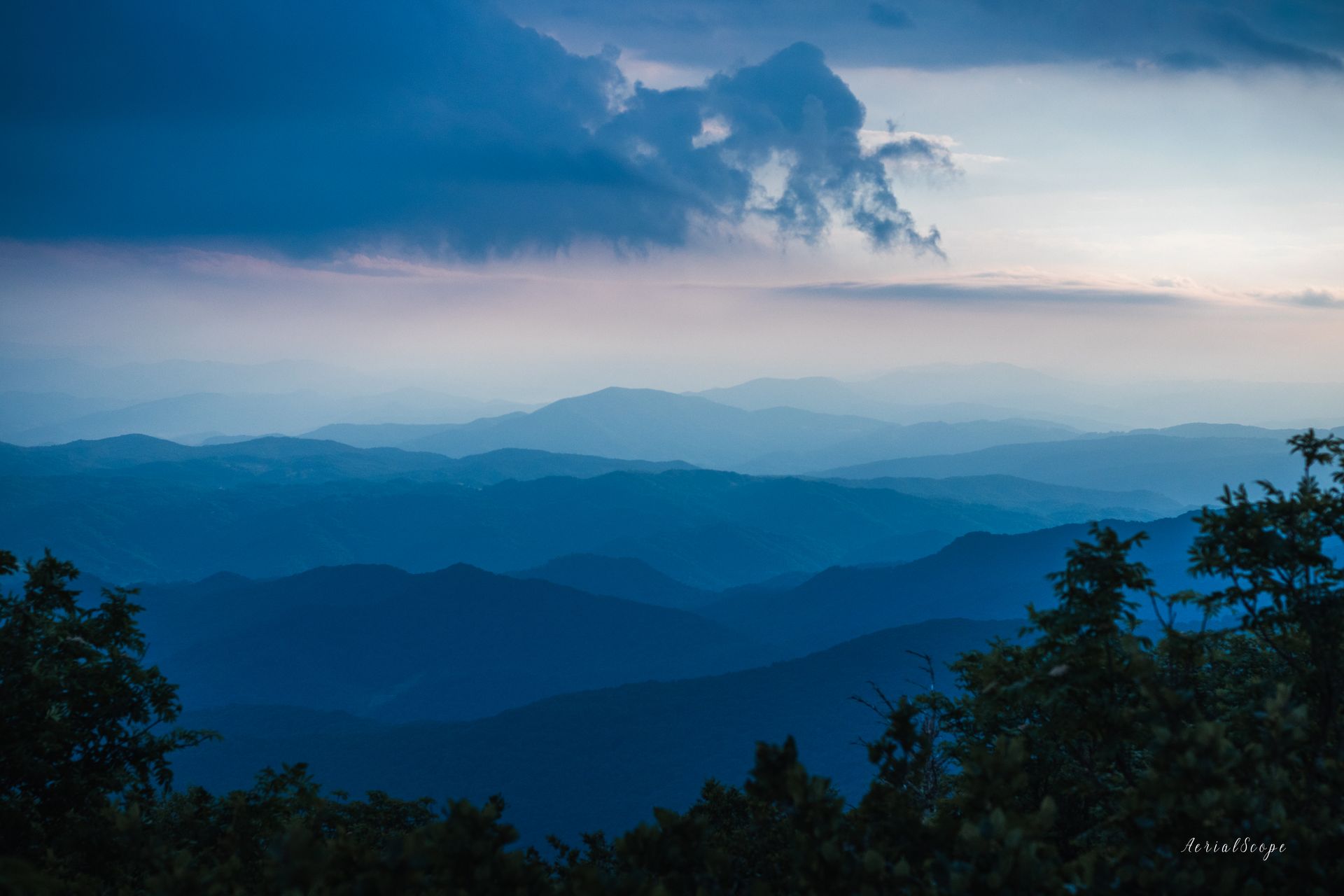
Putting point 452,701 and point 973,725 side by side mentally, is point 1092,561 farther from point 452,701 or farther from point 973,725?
point 452,701

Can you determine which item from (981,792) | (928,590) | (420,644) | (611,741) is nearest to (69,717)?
(981,792)

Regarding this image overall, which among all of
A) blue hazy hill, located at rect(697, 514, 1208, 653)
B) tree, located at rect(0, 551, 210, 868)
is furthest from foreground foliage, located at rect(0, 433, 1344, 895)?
blue hazy hill, located at rect(697, 514, 1208, 653)

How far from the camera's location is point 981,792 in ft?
24.6

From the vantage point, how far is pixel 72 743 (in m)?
16.7

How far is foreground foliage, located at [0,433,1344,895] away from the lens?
7.21m

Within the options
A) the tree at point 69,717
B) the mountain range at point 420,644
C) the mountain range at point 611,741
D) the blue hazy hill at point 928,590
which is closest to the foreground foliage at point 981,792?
the tree at point 69,717

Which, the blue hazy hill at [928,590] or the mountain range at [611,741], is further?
the blue hazy hill at [928,590]

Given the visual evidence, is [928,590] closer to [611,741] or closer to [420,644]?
[611,741]

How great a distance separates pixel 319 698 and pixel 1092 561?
148755 millimetres

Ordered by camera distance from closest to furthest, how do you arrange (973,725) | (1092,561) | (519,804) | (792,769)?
(792,769) < (1092,561) < (973,725) < (519,804)

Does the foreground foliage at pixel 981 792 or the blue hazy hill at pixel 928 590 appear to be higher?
the foreground foliage at pixel 981 792

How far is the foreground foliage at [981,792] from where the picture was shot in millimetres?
7211

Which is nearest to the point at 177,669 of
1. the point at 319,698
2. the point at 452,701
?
the point at 319,698

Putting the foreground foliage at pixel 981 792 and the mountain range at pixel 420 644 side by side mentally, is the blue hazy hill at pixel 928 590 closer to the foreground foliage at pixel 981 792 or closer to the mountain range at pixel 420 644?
the mountain range at pixel 420 644
